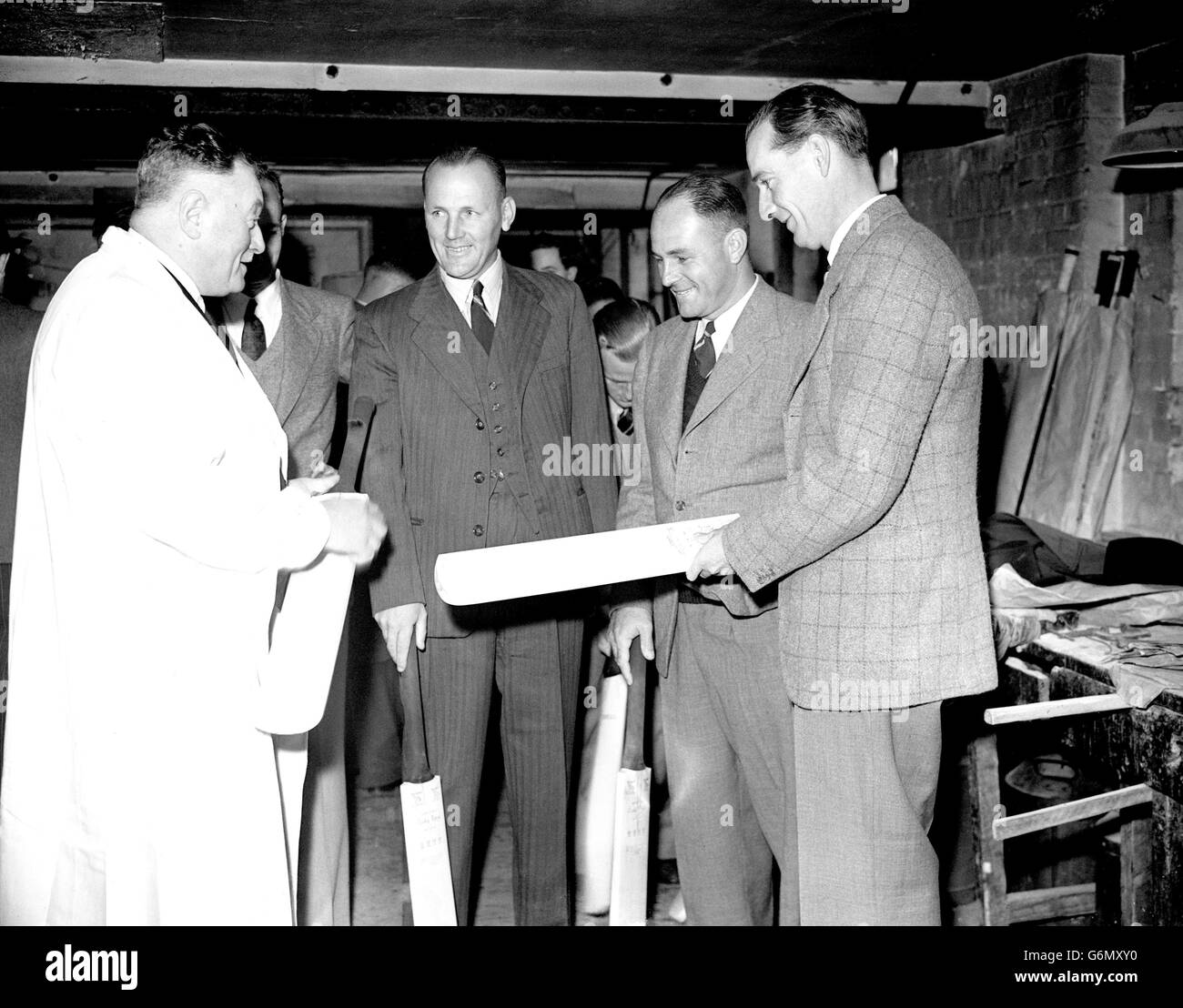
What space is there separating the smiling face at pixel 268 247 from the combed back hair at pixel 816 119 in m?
1.33

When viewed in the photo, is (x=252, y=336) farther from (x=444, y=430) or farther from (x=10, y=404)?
(x=10, y=404)

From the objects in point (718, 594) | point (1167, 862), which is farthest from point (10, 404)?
point (1167, 862)

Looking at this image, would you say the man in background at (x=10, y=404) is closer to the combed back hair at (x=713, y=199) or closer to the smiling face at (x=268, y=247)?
the smiling face at (x=268, y=247)

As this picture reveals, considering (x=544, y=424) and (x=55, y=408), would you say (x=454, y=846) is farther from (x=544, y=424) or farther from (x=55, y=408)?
(x=55, y=408)

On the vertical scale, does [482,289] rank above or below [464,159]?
below

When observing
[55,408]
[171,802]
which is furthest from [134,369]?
[171,802]

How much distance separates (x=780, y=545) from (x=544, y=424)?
2.75 ft

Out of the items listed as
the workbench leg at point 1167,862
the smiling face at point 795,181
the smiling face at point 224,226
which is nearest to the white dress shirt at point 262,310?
the smiling face at point 224,226

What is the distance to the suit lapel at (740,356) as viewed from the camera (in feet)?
8.23

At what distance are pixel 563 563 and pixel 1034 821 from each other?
1.36 m

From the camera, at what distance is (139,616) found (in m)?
1.95

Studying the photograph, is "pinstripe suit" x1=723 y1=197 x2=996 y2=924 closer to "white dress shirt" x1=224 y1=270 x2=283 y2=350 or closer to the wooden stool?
the wooden stool

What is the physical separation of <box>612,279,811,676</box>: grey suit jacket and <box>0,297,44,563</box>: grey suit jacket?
2031mm

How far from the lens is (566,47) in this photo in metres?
4.82
